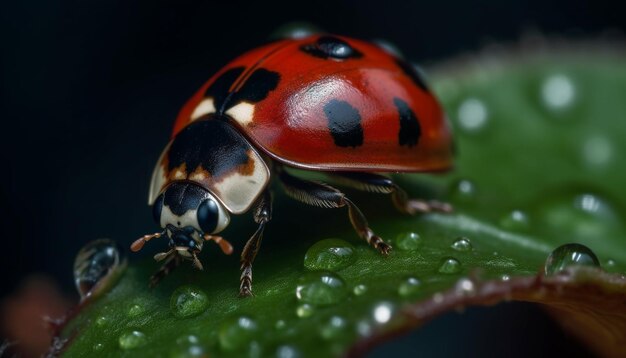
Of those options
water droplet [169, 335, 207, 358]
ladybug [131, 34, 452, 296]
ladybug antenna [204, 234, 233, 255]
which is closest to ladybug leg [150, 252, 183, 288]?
ladybug [131, 34, 452, 296]

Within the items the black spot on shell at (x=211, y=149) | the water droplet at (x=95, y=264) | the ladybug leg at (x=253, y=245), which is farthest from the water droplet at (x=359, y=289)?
the water droplet at (x=95, y=264)

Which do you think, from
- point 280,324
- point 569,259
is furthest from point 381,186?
point 280,324

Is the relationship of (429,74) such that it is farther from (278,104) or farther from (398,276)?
(398,276)

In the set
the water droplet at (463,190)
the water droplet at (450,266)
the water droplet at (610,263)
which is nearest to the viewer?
the water droplet at (450,266)

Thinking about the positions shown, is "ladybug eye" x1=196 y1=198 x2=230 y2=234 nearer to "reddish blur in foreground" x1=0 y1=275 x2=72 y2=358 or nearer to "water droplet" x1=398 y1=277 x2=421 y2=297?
"reddish blur in foreground" x1=0 y1=275 x2=72 y2=358

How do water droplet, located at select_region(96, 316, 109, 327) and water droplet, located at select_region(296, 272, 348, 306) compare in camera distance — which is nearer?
water droplet, located at select_region(296, 272, 348, 306)

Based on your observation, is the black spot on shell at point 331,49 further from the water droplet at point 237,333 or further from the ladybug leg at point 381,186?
the water droplet at point 237,333
